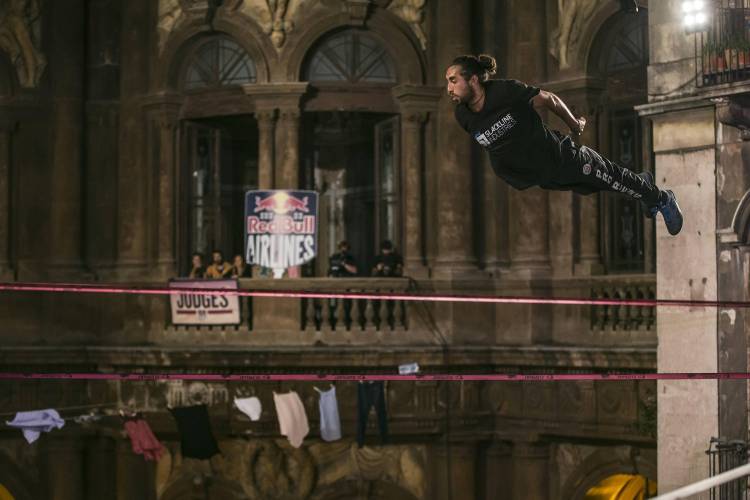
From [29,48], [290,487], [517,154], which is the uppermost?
[29,48]

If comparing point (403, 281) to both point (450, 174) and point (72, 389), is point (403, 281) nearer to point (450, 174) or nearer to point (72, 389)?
point (450, 174)

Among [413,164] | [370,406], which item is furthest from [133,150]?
[370,406]

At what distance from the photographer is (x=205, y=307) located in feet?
88.5

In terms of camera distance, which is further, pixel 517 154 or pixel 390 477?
pixel 390 477

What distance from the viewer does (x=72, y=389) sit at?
28062 millimetres

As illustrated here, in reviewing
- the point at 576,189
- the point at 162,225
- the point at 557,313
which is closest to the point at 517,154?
the point at 576,189

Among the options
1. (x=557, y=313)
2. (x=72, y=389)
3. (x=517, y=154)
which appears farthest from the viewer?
(x=72, y=389)

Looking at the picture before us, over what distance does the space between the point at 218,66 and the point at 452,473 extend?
7.91 m

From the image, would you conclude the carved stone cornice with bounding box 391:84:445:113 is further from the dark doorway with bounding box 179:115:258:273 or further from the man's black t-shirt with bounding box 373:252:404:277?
the dark doorway with bounding box 179:115:258:273

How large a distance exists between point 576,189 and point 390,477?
589 inches

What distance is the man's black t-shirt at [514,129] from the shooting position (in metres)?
11.8

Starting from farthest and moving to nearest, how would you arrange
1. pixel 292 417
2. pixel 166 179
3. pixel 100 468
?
pixel 100 468 → pixel 166 179 → pixel 292 417

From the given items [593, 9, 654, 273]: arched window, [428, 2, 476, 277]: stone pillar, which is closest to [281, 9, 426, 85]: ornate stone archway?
[428, 2, 476, 277]: stone pillar

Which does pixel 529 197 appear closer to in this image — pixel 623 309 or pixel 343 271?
pixel 623 309
